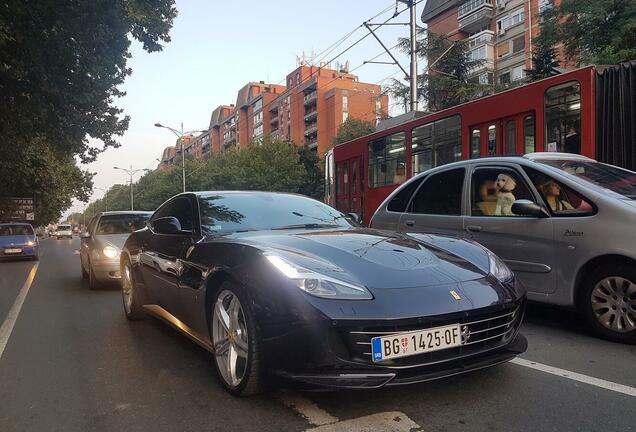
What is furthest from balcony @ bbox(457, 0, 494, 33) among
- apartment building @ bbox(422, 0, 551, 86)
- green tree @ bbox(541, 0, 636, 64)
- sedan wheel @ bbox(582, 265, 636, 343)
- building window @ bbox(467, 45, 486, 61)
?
sedan wheel @ bbox(582, 265, 636, 343)

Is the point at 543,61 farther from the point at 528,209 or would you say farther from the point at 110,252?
the point at 528,209

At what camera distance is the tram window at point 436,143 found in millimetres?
9984

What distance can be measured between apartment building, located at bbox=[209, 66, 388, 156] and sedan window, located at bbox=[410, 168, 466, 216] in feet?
201

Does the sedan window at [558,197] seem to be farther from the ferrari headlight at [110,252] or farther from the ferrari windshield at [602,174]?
the ferrari headlight at [110,252]

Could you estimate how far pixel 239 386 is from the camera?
3227 mm

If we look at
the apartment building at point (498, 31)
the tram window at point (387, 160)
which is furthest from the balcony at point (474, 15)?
the tram window at point (387, 160)

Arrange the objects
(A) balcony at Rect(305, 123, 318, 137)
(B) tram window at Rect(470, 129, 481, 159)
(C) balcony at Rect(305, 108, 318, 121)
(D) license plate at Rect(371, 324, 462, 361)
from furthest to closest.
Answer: (A) balcony at Rect(305, 123, 318, 137) → (C) balcony at Rect(305, 108, 318, 121) → (B) tram window at Rect(470, 129, 481, 159) → (D) license plate at Rect(371, 324, 462, 361)

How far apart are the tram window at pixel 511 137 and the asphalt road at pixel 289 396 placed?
14.5 ft

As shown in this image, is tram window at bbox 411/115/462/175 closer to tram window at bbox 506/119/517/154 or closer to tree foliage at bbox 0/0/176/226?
tram window at bbox 506/119/517/154

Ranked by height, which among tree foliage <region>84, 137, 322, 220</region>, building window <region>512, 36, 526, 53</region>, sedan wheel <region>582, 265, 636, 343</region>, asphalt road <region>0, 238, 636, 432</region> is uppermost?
building window <region>512, 36, 526, 53</region>

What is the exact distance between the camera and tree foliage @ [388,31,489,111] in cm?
2837

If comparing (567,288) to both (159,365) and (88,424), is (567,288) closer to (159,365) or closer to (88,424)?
(159,365)

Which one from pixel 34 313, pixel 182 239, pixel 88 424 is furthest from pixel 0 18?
pixel 88 424

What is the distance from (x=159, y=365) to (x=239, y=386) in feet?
4.01
